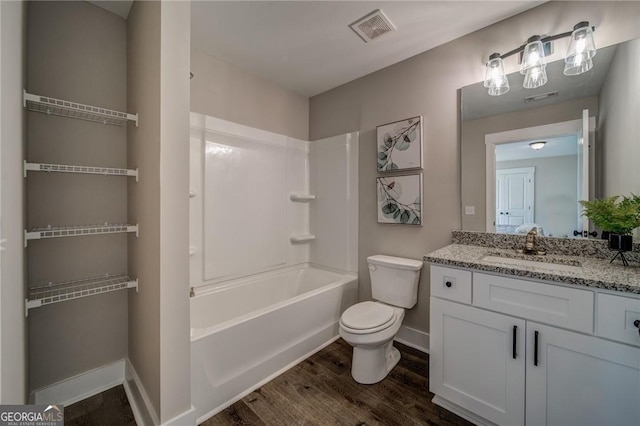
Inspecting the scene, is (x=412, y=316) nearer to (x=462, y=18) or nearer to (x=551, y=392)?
(x=551, y=392)

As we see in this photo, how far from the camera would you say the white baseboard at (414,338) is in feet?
7.26

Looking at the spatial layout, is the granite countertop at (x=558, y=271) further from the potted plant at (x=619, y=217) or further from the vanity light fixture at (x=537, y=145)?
the vanity light fixture at (x=537, y=145)

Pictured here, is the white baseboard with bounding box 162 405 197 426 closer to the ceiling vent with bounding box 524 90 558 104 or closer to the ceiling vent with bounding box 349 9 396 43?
the ceiling vent with bounding box 349 9 396 43

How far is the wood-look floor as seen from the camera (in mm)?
1479

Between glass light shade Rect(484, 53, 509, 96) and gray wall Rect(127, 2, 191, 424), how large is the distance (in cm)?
195

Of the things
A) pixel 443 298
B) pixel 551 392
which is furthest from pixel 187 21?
pixel 551 392

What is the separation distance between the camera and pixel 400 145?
2311 millimetres

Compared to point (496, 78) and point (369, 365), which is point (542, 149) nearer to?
point (496, 78)

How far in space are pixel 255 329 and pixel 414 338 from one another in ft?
4.63

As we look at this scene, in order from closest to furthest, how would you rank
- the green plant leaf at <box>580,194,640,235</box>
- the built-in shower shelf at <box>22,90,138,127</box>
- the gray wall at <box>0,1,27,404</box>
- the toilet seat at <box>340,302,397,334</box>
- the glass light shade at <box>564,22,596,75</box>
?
the gray wall at <box>0,1,27,404</box>, the green plant leaf at <box>580,194,640,235</box>, the built-in shower shelf at <box>22,90,138,127</box>, the glass light shade at <box>564,22,596,75</box>, the toilet seat at <box>340,302,397,334</box>

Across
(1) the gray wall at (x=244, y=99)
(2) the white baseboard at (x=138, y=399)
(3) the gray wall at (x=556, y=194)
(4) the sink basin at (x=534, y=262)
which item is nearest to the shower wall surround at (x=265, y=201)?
(1) the gray wall at (x=244, y=99)

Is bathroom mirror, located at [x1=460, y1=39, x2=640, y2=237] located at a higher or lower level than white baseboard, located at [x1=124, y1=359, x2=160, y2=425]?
higher

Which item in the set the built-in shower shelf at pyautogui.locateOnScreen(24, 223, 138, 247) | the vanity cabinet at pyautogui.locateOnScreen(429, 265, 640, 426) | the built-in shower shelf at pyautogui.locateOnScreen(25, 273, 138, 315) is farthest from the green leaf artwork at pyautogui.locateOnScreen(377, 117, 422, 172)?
the built-in shower shelf at pyautogui.locateOnScreen(25, 273, 138, 315)

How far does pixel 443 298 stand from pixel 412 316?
0.87 m
